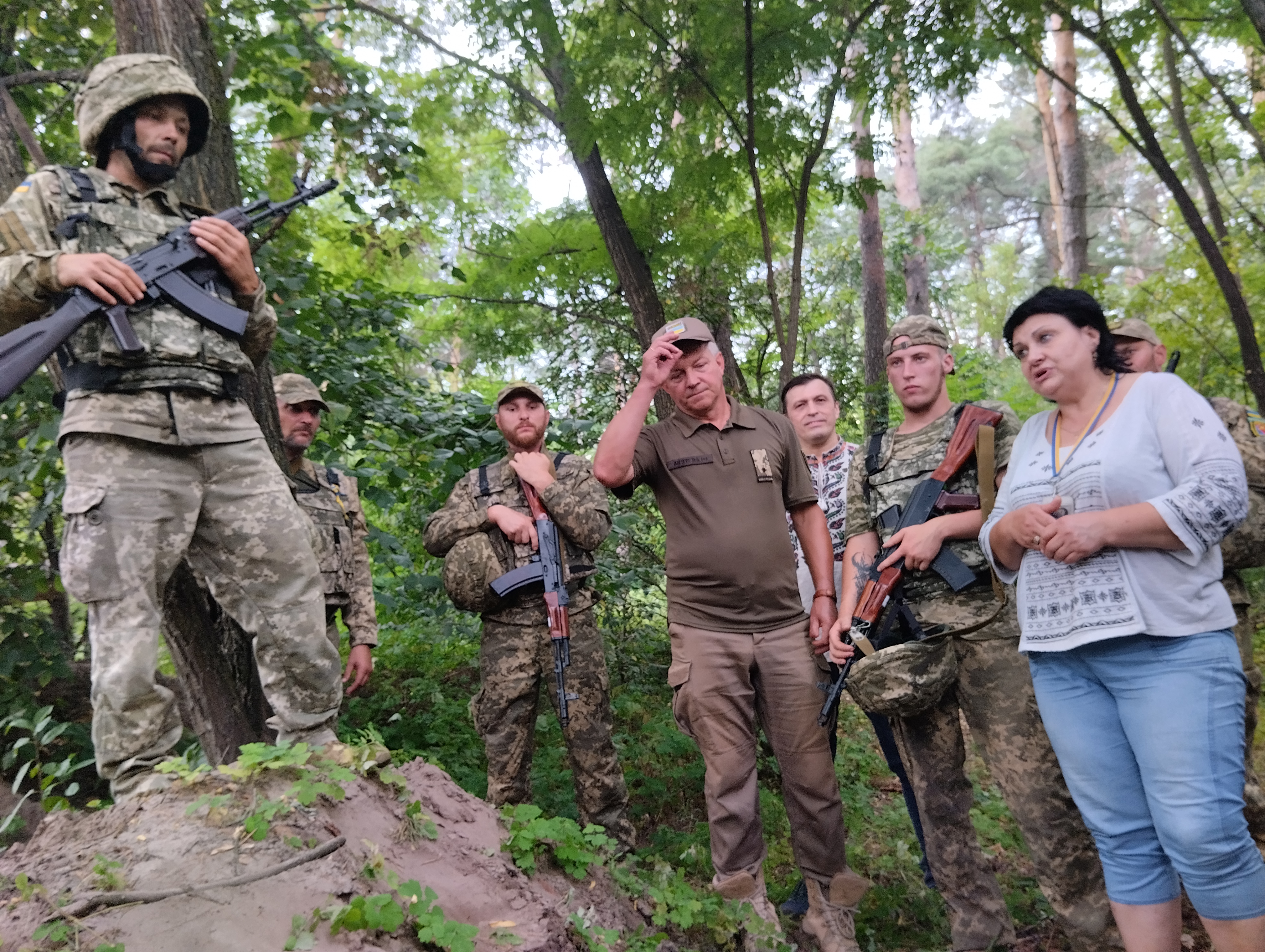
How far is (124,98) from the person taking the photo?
115 inches

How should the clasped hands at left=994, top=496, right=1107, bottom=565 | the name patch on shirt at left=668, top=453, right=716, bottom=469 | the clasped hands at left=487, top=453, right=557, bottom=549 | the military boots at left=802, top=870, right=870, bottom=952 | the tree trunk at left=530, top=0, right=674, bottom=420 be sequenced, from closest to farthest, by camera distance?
the clasped hands at left=994, top=496, right=1107, bottom=565
the military boots at left=802, top=870, right=870, bottom=952
the name patch on shirt at left=668, top=453, right=716, bottom=469
the clasped hands at left=487, top=453, right=557, bottom=549
the tree trunk at left=530, top=0, right=674, bottom=420

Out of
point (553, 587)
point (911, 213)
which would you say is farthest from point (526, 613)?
point (911, 213)

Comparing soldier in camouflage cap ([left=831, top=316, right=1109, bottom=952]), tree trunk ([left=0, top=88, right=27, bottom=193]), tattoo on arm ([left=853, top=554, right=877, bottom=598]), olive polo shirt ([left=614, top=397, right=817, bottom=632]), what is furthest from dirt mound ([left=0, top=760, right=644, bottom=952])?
tree trunk ([left=0, top=88, right=27, bottom=193])

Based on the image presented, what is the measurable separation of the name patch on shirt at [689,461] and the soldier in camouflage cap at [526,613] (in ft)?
2.45

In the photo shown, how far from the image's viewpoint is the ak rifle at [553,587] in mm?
3812

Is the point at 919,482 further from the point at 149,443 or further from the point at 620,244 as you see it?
the point at 620,244

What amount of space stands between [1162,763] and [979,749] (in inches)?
38.1

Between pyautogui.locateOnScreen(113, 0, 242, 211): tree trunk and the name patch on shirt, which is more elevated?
pyautogui.locateOnScreen(113, 0, 242, 211): tree trunk

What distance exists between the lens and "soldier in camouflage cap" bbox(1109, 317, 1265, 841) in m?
3.03

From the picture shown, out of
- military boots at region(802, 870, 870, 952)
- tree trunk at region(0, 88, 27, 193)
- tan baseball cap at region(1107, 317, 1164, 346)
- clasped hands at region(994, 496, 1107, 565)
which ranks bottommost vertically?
military boots at region(802, 870, 870, 952)

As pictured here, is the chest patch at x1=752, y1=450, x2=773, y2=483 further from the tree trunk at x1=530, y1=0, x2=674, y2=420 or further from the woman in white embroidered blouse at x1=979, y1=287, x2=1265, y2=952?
the tree trunk at x1=530, y1=0, x2=674, y2=420

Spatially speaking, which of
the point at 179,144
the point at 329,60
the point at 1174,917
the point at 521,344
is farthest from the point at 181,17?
the point at 1174,917

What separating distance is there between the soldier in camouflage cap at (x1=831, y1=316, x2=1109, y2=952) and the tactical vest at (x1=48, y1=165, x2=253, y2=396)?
2.55 meters

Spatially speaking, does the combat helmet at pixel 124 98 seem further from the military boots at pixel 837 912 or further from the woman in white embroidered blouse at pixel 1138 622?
the military boots at pixel 837 912
